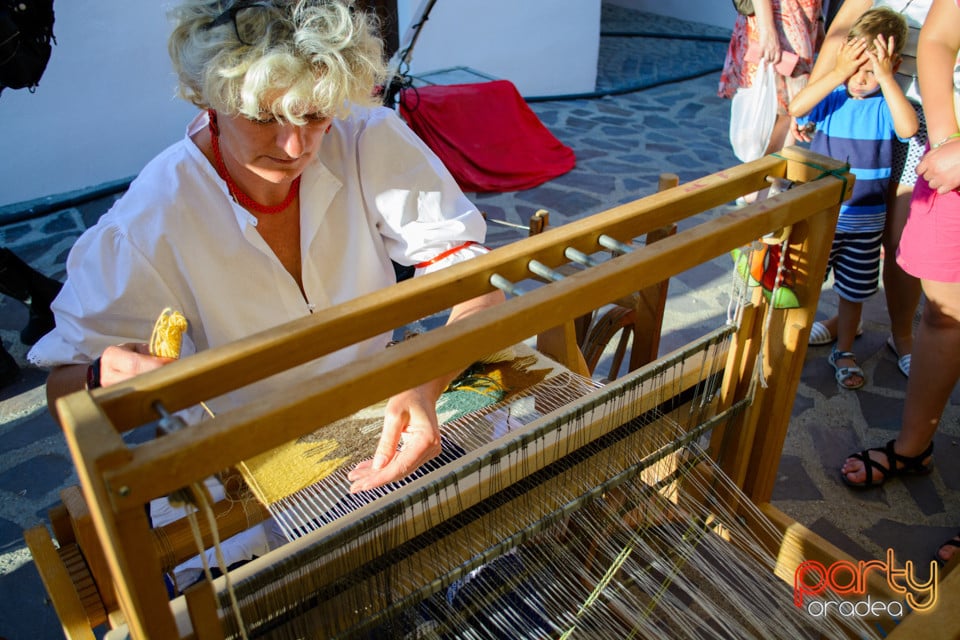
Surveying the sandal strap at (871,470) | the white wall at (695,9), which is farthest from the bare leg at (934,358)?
the white wall at (695,9)

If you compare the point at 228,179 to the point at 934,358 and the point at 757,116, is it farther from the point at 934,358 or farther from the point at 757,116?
the point at 757,116

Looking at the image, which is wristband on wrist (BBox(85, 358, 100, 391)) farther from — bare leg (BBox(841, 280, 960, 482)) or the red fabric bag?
the red fabric bag

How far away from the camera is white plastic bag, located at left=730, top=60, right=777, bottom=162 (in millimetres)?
3398

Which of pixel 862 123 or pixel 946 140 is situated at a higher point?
pixel 946 140

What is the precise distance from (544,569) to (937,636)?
594 millimetres

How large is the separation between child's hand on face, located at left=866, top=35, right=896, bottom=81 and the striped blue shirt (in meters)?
0.15

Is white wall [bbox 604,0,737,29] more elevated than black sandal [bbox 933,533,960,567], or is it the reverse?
white wall [bbox 604,0,737,29]

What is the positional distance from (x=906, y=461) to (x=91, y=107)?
16.1 feet

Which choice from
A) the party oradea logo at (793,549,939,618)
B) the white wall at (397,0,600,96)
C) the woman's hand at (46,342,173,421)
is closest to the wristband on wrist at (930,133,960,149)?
the party oradea logo at (793,549,939,618)

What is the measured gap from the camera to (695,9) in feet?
34.2

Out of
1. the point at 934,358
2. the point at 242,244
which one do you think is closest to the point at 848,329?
the point at 934,358

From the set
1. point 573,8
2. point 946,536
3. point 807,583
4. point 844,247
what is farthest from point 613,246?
point 573,8

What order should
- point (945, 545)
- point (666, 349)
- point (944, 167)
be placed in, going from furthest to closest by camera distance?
point (666, 349) < point (945, 545) < point (944, 167)

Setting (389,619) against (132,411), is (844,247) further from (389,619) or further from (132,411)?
(132,411)
